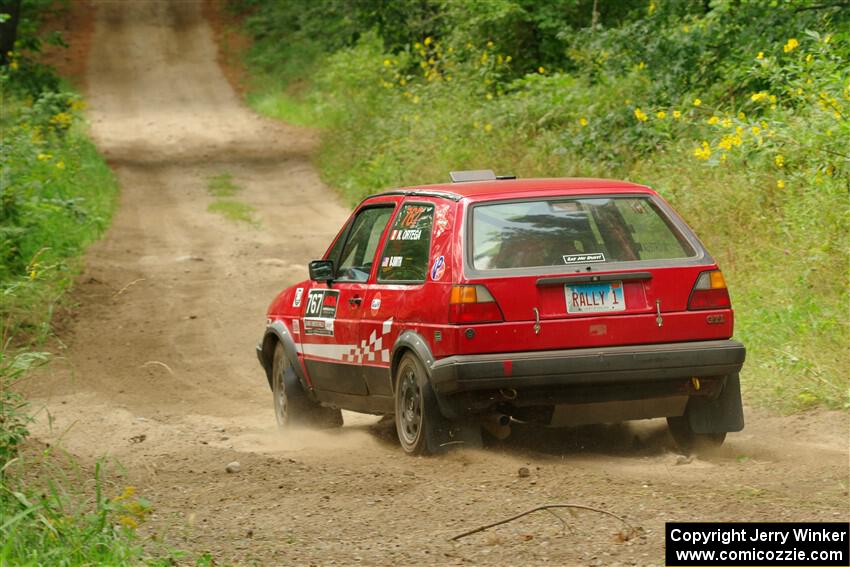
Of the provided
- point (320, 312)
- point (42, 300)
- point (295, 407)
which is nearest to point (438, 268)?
point (320, 312)

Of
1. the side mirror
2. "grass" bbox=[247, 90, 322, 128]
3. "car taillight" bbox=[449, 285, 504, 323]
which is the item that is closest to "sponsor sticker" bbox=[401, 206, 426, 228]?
the side mirror

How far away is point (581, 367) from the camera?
6.93 m

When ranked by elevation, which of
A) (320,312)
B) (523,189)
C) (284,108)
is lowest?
(284,108)

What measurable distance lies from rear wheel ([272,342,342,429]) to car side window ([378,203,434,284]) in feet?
5.01

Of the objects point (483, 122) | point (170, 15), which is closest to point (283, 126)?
point (483, 122)

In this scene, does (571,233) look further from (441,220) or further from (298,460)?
(298,460)

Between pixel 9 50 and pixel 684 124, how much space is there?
14861 mm

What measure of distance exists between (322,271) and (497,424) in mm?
1931

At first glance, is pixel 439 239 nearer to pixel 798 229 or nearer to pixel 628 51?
pixel 798 229

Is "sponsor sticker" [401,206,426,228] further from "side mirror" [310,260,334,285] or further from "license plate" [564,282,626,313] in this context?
"license plate" [564,282,626,313]

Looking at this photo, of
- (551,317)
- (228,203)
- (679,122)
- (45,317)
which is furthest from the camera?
(228,203)

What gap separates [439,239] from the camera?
7465 mm

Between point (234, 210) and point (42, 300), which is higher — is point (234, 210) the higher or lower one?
the lower one

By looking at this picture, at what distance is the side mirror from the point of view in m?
8.72
